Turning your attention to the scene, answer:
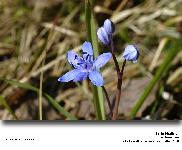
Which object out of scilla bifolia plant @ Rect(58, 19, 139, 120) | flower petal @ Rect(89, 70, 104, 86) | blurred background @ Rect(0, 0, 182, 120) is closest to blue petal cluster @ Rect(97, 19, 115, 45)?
scilla bifolia plant @ Rect(58, 19, 139, 120)

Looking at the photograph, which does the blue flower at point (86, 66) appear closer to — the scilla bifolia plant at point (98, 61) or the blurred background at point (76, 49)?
the scilla bifolia plant at point (98, 61)

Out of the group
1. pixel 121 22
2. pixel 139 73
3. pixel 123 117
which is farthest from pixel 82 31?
pixel 123 117

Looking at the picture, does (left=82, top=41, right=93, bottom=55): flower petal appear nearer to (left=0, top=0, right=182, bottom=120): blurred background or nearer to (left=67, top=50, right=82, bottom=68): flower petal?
(left=67, top=50, right=82, bottom=68): flower petal

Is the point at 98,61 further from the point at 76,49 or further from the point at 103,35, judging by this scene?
the point at 76,49

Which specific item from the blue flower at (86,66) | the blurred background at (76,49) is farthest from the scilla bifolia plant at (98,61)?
the blurred background at (76,49)
